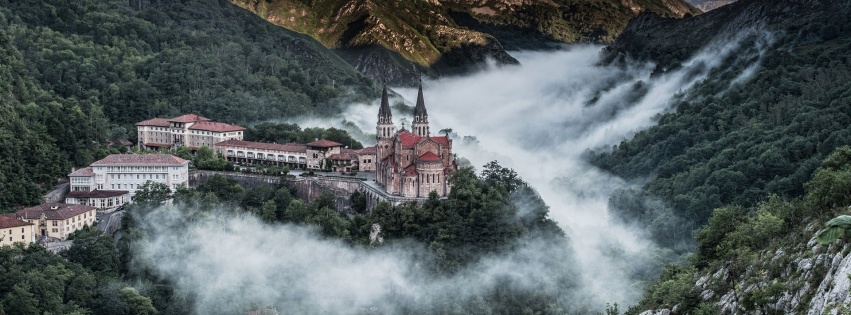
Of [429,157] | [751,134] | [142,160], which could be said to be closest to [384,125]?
[429,157]

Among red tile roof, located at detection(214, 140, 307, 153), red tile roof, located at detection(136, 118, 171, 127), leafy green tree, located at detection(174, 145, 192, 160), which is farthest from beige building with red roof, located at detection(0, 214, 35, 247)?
red tile roof, located at detection(136, 118, 171, 127)

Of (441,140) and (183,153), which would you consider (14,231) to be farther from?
(441,140)

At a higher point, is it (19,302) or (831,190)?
(831,190)

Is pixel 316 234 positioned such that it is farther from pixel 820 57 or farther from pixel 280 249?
pixel 820 57

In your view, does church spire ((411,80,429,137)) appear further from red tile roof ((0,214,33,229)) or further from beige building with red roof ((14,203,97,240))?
red tile roof ((0,214,33,229))

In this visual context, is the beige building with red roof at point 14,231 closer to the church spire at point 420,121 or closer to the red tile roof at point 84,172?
the red tile roof at point 84,172
